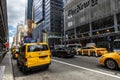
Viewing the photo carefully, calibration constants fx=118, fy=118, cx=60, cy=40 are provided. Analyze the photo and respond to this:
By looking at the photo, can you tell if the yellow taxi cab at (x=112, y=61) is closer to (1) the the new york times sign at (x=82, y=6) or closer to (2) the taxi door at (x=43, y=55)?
(2) the taxi door at (x=43, y=55)

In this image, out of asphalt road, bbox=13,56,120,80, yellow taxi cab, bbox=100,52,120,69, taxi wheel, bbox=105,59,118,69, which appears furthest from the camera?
taxi wheel, bbox=105,59,118,69

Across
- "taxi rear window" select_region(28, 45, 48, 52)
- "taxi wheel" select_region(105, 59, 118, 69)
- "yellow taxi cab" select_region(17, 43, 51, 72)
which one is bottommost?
"taxi wheel" select_region(105, 59, 118, 69)

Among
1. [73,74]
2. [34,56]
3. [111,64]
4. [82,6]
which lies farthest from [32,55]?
[82,6]

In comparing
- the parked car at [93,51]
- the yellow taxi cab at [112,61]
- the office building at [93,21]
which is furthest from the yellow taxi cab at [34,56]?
the office building at [93,21]

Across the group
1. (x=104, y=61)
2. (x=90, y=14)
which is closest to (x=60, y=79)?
(x=104, y=61)

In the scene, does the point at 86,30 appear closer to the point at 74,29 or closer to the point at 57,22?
the point at 74,29

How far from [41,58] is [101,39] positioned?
27740mm

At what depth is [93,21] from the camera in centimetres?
3447

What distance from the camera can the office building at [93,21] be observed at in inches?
1126

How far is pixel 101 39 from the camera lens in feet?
107

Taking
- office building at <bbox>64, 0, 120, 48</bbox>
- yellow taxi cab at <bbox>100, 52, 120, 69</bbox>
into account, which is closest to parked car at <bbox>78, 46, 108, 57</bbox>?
yellow taxi cab at <bbox>100, 52, 120, 69</bbox>

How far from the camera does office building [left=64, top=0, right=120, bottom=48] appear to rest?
1126 inches

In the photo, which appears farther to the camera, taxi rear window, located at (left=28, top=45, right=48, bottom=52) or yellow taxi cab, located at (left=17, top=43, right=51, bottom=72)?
taxi rear window, located at (left=28, top=45, right=48, bottom=52)

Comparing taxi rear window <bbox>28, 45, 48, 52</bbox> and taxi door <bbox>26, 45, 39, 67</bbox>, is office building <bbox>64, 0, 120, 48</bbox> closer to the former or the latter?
taxi rear window <bbox>28, 45, 48, 52</bbox>
